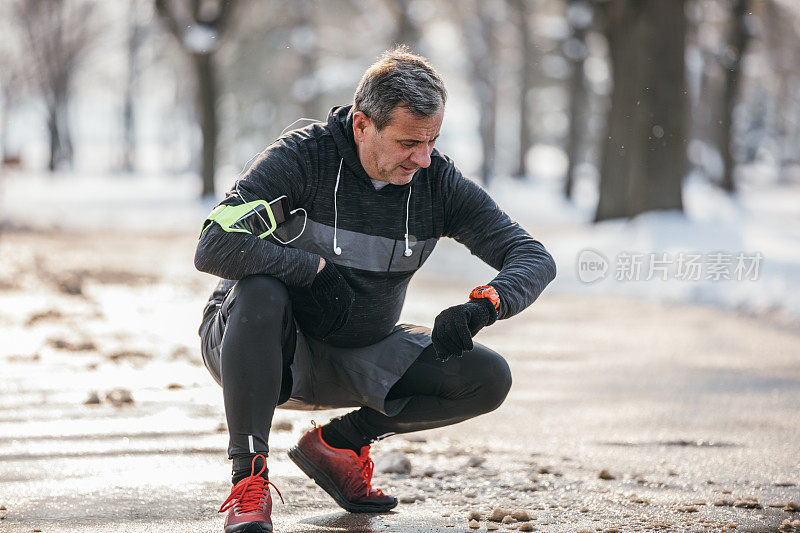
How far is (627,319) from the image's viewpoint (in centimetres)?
728

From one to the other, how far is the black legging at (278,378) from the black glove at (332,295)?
91mm

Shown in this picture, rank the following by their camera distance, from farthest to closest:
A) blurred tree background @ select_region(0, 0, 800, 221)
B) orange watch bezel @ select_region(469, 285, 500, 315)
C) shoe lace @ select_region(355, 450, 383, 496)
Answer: blurred tree background @ select_region(0, 0, 800, 221) → shoe lace @ select_region(355, 450, 383, 496) → orange watch bezel @ select_region(469, 285, 500, 315)

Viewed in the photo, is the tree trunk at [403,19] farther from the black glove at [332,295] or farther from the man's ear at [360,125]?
the black glove at [332,295]

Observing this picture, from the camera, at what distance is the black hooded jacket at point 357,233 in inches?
95.1

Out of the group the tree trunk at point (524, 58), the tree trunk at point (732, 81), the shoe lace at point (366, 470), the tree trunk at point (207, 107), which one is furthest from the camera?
the tree trunk at point (524, 58)

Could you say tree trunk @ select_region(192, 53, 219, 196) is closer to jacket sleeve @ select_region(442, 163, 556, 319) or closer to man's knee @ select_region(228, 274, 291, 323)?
jacket sleeve @ select_region(442, 163, 556, 319)

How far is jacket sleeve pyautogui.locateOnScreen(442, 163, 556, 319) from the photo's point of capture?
2.63 meters

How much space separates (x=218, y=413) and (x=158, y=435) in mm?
410

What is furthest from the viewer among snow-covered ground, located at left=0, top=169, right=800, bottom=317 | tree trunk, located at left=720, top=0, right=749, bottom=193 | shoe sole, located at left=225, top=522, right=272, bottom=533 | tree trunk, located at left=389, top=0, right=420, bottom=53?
tree trunk, located at left=389, top=0, right=420, bottom=53

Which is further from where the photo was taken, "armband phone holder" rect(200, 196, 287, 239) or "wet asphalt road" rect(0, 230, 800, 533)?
"wet asphalt road" rect(0, 230, 800, 533)

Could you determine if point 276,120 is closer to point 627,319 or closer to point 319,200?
point 627,319

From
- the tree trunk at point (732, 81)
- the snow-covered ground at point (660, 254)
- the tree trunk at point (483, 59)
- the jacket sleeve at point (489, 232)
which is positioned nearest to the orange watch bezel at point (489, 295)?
the jacket sleeve at point (489, 232)

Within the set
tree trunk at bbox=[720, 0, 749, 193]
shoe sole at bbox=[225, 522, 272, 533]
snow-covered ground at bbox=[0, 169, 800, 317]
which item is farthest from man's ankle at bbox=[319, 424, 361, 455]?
tree trunk at bbox=[720, 0, 749, 193]

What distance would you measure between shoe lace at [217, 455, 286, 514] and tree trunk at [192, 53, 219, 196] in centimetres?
1757
